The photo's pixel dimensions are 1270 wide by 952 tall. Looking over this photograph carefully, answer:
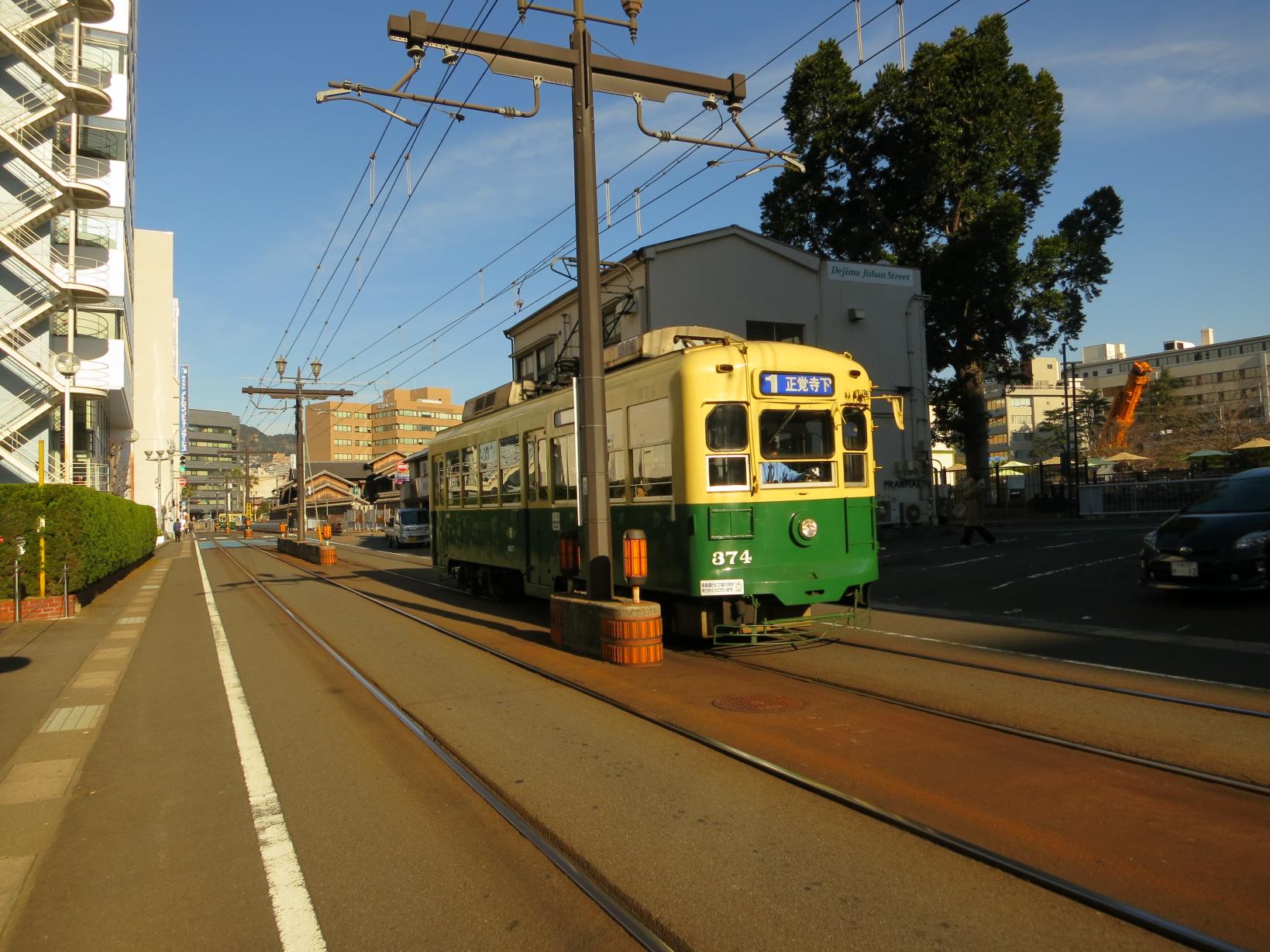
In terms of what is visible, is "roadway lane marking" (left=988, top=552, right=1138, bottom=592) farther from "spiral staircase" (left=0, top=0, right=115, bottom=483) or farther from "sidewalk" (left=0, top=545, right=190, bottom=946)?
"spiral staircase" (left=0, top=0, right=115, bottom=483)

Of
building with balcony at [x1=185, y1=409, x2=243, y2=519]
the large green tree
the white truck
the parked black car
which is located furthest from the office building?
building with balcony at [x1=185, y1=409, x2=243, y2=519]

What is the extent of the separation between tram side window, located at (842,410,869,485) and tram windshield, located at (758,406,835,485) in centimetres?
19

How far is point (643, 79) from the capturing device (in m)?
11.1

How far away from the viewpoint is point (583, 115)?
10297 mm

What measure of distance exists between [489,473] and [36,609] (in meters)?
8.23

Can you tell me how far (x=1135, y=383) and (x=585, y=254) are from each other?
160 ft

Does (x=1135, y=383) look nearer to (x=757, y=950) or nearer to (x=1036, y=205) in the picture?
(x=1036, y=205)

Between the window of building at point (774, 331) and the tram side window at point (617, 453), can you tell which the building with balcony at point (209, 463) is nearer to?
the window of building at point (774, 331)

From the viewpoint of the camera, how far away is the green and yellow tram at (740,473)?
9164 mm

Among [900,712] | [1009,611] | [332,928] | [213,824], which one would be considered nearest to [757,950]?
[332,928]

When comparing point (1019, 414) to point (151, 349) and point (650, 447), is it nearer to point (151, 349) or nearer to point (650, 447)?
point (151, 349)

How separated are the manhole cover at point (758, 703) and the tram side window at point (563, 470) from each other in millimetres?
4640

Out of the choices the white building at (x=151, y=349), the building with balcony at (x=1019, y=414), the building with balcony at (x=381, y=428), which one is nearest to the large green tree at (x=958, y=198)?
the white building at (x=151, y=349)

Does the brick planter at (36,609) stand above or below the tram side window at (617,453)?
below
